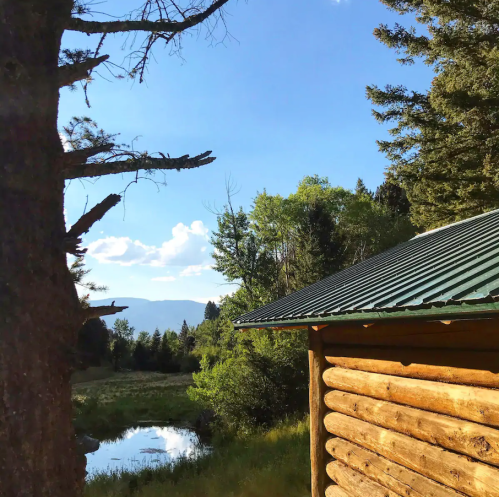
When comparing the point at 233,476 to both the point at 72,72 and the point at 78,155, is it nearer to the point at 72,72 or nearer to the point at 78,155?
the point at 78,155

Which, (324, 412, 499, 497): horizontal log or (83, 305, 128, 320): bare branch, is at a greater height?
(83, 305, 128, 320): bare branch

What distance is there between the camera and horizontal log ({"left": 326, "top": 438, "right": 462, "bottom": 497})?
344 cm

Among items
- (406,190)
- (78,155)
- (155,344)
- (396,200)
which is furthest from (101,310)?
(155,344)

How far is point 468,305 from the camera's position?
2.54 meters

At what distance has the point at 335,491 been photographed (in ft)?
16.4

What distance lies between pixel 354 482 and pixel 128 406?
28.8 metres

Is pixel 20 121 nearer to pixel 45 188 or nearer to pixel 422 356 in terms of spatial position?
pixel 45 188

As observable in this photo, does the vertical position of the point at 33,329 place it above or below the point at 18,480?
above

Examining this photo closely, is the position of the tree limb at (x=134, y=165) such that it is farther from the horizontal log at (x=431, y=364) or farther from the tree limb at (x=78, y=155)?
the horizontal log at (x=431, y=364)

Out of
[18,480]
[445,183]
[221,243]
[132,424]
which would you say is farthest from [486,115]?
[132,424]

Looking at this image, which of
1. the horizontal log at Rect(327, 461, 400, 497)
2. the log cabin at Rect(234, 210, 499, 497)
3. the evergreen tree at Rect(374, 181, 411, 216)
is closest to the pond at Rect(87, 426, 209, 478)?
the horizontal log at Rect(327, 461, 400, 497)

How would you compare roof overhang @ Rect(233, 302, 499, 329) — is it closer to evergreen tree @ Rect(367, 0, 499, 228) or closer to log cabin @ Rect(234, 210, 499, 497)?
log cabin @ Rect(234, 210, 499, 497)

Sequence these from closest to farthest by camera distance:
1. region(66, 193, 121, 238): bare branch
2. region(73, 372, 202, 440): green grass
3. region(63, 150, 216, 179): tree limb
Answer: region(66, 193, 121, 238): bare branch
region(63, 150, 216, 179): tree limb
region(73, 372, 202, 440): green grass

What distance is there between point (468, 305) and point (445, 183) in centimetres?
1511
